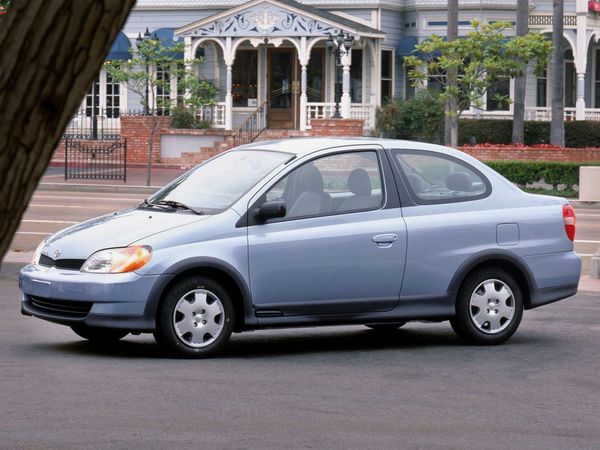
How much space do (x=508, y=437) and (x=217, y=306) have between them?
9.22 ft

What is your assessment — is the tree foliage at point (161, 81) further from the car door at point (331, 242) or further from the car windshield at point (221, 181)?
the car door at point (331, 242)

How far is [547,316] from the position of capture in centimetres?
1195

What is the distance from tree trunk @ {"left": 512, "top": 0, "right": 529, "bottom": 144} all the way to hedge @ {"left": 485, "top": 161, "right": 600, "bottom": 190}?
8.08 metres

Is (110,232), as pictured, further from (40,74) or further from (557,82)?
(557,82)

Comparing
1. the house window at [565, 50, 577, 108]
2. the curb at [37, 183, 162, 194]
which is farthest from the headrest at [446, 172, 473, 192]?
the house window at [565, 50, 577, 108]

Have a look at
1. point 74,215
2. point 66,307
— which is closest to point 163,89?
point 74,215

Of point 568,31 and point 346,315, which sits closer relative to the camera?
point 346,315

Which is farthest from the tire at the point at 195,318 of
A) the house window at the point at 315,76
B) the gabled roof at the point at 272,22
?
the house window at the point at 315,76

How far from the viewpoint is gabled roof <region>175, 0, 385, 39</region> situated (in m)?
41.9

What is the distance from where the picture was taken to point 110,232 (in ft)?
30.9

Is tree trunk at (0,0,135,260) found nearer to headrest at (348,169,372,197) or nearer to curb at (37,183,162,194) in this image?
headrest at (348,169,372,197)

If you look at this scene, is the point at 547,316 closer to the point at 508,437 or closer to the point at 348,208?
the point at 348,208

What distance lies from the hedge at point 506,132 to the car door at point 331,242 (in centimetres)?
3177

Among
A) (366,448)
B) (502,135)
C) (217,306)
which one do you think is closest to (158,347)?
(217,306)
